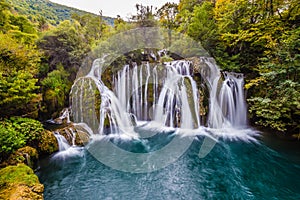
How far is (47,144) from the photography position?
6.44 meters

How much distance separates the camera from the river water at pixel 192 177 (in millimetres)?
4613

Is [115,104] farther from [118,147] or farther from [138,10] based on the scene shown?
[138,10]

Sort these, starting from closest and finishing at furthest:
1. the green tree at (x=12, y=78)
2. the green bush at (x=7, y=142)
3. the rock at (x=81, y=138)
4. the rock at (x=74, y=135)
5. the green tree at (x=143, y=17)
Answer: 1. the green bush at (x=7, y=142)
2. the green tree at (x=12, y=78)
3. the rock at (x=74, y=135)
4. the rock at (x=81, y=138)
5. the green tree at (x=143, y=17)

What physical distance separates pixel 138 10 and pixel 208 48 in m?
7.39

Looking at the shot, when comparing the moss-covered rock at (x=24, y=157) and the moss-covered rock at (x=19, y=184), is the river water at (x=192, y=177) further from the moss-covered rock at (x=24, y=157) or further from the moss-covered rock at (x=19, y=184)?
the moss-covered rock at (x=19, y=184)

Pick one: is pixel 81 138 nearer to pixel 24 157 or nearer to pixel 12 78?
pixel 24 157

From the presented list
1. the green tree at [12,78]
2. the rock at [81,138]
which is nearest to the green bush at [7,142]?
the green tree at [12,78]

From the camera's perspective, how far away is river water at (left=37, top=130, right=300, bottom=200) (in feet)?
15.1

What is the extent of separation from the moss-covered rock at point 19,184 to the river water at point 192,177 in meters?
0.80

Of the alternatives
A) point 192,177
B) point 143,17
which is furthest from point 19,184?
point 143,17

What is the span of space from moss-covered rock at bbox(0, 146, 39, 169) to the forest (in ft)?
0.79

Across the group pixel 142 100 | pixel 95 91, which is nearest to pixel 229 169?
pixel 142 100

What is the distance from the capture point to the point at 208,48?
1071cm

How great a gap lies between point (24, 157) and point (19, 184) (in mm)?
1666
